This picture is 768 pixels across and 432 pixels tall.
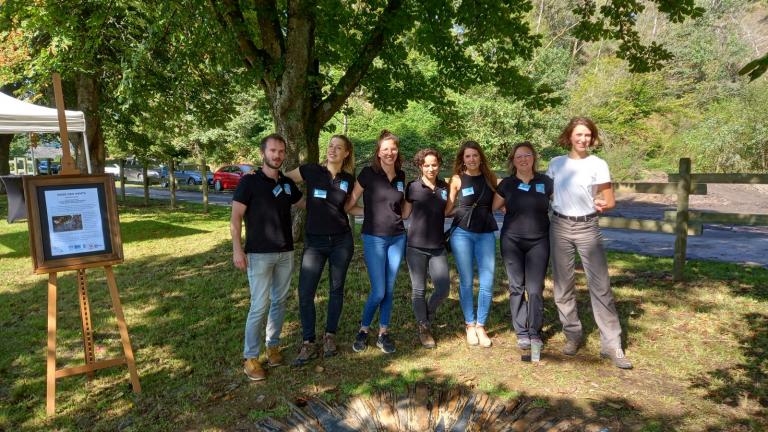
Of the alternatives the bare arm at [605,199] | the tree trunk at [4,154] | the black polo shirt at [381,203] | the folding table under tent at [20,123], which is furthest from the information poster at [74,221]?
the tree trunk at [4,154]

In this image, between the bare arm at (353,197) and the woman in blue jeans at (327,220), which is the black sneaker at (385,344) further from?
the bare arm at (353,197)

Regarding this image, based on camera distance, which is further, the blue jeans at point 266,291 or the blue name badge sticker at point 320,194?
the blue name badge sticker at point 320,194

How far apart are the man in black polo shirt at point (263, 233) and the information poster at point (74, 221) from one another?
105cm

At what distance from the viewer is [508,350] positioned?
4.28 meters

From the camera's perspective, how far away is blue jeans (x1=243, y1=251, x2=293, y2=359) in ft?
12.0

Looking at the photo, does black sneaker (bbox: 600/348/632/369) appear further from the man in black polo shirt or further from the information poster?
the information poster

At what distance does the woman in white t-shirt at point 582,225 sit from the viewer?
3740mm

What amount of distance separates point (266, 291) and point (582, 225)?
2.48 meters

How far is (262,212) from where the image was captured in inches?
142

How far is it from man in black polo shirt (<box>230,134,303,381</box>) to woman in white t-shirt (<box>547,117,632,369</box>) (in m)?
2.11

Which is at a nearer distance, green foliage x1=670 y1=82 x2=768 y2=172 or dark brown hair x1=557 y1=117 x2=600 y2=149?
dark brown hair x1=557 y1=117 x2=600 y2=149

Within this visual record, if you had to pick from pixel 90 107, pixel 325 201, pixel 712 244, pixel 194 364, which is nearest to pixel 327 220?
pixel 325 201

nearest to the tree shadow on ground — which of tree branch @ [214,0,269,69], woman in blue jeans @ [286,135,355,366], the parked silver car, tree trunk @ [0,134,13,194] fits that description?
woman in blue jeans @ [286,135,355,366]

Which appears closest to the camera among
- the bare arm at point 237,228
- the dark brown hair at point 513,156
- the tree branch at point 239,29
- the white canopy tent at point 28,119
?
the bare arm at point 237,228
